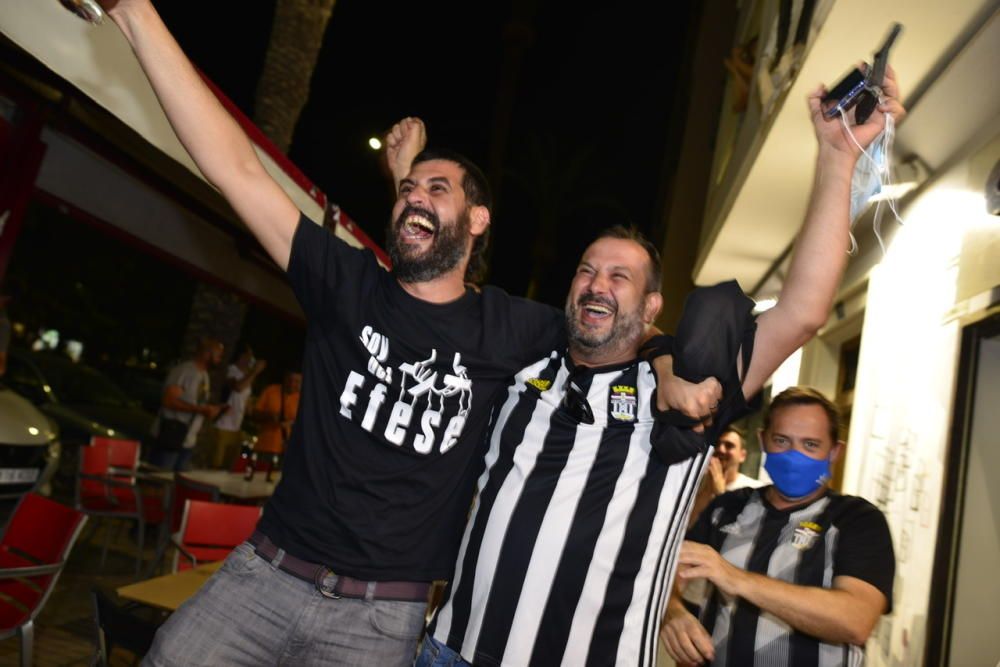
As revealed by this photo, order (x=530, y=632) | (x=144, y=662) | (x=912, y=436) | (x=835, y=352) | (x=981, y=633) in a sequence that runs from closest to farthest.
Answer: (x=144, y=662) < (x=530, y=632) < (x=981, y=633) < (x=912, y=436) < (x=835, y=352)

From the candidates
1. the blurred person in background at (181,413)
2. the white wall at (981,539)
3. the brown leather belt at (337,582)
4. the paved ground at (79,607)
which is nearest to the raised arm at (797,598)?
the brown leather belt at (337,582)

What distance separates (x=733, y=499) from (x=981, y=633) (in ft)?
5.48

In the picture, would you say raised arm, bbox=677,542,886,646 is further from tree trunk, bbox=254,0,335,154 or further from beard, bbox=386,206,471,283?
tree trunk, bbox=254,0,335,154

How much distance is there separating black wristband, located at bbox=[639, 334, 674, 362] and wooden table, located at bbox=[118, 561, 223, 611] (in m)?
1.91

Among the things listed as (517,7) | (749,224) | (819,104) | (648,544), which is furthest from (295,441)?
(517,7)

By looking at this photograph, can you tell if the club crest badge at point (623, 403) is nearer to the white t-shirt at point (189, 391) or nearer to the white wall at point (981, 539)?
the white wall at point (981, 539)

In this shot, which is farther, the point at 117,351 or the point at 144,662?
the point at 117,351

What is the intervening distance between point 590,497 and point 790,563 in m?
0.97

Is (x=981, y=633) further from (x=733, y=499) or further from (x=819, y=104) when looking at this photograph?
(x=819, y=104)

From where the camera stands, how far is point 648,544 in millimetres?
2066

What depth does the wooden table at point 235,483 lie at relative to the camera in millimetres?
5900

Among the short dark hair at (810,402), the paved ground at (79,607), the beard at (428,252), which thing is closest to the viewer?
the beard at (428,252)

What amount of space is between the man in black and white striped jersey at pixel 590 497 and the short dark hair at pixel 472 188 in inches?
18.9

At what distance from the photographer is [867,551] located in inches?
96.7
